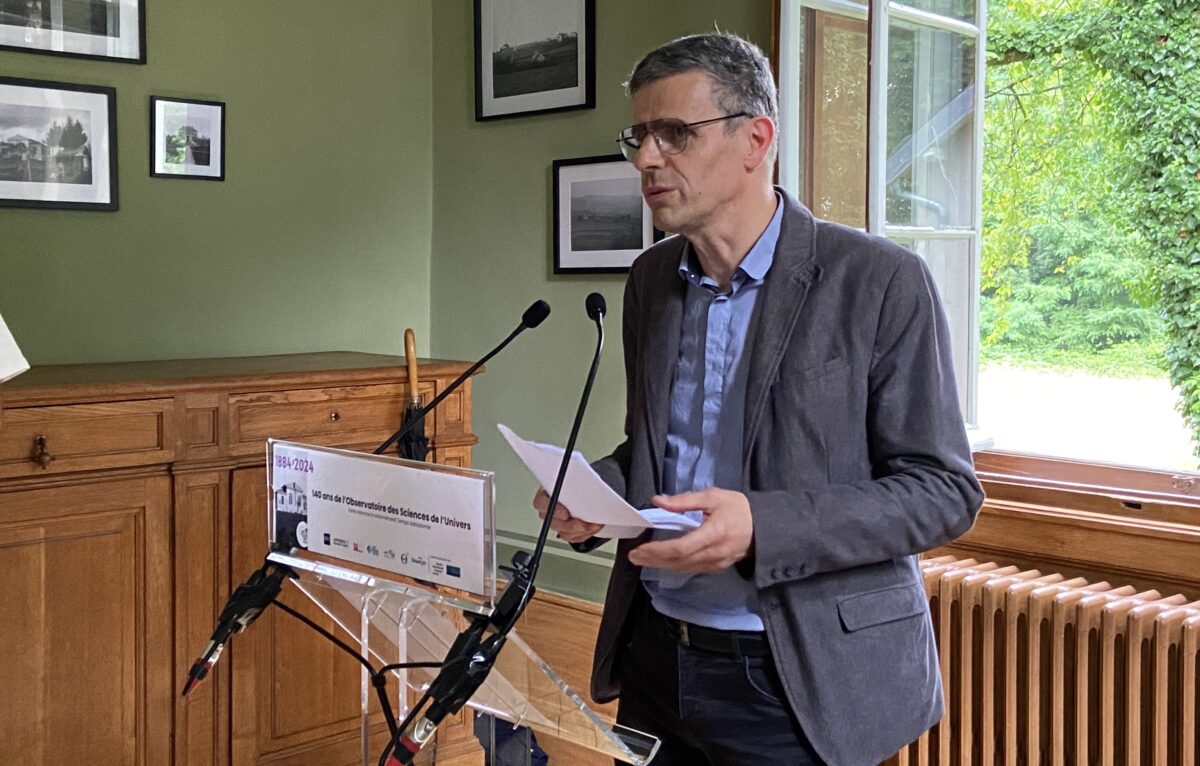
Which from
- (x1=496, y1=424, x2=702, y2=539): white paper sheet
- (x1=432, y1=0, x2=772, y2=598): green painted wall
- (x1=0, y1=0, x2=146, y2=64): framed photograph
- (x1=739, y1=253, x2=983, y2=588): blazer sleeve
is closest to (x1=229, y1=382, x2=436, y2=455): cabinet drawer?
(x1=432, y1=0, x2=772, y2=598): green painted wall

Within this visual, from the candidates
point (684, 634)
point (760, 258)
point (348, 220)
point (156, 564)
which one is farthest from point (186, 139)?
point (684, 634)

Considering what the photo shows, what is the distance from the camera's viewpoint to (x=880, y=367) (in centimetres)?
156

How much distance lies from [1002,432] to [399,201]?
211 cm

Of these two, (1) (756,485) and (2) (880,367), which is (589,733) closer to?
(1) (756,485)

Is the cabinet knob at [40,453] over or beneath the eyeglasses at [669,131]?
beneath

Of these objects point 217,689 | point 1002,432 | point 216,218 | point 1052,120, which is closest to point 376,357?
point 216,218

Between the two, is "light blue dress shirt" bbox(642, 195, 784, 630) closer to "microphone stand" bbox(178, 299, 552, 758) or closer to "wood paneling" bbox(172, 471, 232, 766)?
"microphone stand" bbox(178, 299, 552, 758)

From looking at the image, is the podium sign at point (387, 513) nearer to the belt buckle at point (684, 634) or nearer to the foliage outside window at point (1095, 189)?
the belt buckle at point (684, 634)

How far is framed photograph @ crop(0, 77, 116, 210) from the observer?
3240 millimetres

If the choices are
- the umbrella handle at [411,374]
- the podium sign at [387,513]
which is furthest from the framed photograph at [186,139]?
the podium sign at [387,513]

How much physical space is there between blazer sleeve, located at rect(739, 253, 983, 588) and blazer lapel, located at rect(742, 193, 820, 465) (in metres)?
0.11

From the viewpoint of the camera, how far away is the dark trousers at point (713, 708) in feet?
5.16

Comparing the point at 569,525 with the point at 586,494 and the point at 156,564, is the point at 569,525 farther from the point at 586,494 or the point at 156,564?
the point at 156,564

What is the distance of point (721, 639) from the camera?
160 cm
